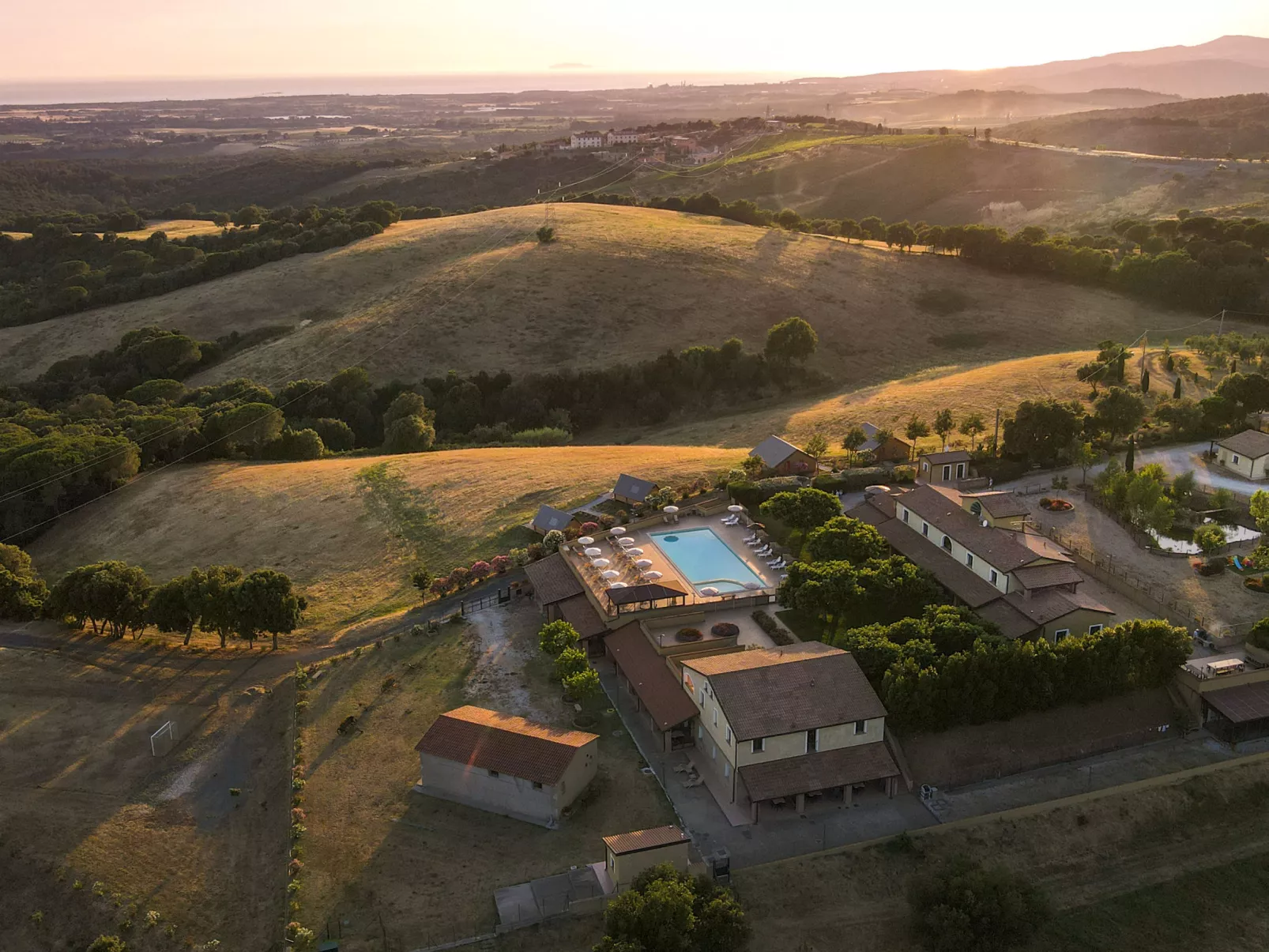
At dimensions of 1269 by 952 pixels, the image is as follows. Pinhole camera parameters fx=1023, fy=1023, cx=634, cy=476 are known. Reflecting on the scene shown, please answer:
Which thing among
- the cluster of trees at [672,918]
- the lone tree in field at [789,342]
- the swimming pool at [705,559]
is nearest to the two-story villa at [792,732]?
the cluster of trees at [672,918]

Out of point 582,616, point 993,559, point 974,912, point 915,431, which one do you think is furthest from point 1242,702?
point 915,431

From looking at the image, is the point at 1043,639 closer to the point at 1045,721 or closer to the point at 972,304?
the point at 1045,721

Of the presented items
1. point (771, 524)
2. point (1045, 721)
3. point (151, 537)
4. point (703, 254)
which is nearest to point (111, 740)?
point (151, 537)

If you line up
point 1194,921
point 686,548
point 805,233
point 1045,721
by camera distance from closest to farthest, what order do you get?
point 1194,921 → point 1045,721 → point 686,548 → point 805,233

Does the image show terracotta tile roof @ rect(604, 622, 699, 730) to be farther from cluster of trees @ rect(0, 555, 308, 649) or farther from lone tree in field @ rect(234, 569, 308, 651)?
cluster of trees @ rect(0, 555, 308, 649)

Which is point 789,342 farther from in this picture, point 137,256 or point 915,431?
point 137,256

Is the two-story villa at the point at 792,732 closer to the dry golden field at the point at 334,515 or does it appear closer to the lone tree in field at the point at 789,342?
the dry golden field at the point at 334,515
